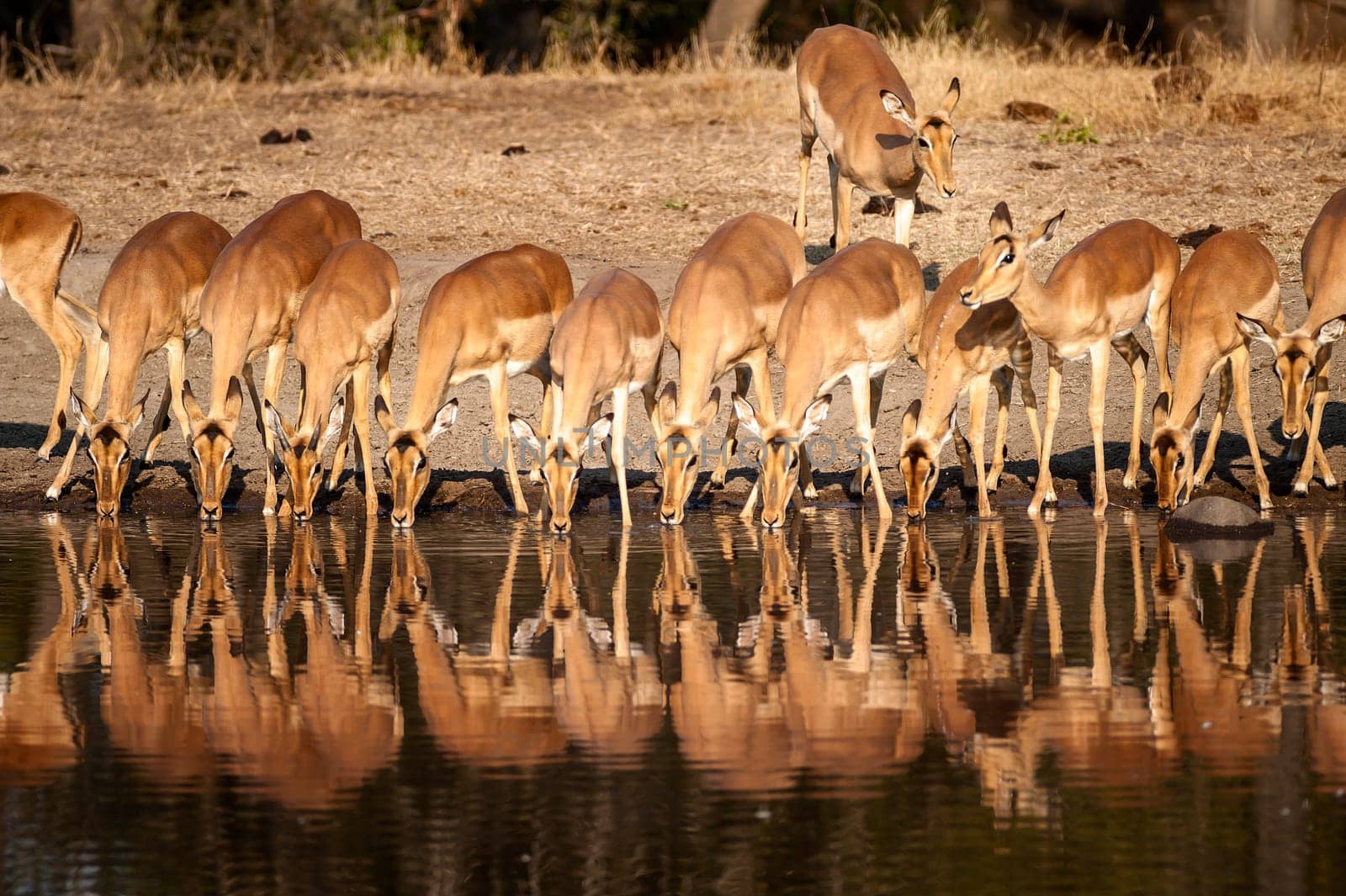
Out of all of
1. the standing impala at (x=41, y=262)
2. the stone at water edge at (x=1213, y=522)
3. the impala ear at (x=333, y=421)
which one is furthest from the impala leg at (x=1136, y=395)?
the standing impala at (x=41, y=262)

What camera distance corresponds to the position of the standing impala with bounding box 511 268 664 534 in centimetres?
1178

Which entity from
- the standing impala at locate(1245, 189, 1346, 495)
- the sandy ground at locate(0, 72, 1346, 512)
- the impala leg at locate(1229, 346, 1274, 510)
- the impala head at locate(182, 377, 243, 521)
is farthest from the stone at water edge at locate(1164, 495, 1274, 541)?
the impala head at locate(182, 377, 243, 521)

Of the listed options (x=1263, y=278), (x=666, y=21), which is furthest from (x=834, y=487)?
(x=666, y=21)

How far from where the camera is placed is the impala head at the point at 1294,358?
12312mm

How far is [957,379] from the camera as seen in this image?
12430 millimetres

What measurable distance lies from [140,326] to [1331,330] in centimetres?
749

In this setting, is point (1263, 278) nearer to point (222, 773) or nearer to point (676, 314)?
point (676, 314)

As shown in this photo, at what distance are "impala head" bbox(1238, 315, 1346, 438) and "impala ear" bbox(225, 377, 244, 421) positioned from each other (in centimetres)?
619

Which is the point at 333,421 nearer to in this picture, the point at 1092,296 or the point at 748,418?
the point at 748,418

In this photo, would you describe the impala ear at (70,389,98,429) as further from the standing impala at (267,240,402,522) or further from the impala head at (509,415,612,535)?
the impala head at (509,415,612,535)

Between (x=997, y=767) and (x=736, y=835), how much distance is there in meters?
1.10

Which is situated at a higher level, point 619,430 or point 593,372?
point 593,372

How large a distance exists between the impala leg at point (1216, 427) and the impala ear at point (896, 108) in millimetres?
2862

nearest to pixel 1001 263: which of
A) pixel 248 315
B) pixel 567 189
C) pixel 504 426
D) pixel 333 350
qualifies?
pixel 504 426
